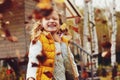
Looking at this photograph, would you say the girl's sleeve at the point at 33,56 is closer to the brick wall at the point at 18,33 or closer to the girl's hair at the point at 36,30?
the girl's hair at the point at 36,30

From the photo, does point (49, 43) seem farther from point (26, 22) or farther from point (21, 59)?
point (21, 59)

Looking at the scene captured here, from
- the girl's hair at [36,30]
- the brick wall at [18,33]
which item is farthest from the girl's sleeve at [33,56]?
the brick wall at [18,33]

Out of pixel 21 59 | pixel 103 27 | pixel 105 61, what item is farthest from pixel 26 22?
pixel 103 27

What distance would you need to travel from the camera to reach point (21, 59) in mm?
13859

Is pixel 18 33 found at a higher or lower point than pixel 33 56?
lower

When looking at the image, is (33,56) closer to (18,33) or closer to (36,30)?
(36,30)

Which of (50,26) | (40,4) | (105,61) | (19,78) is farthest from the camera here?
(105,61)

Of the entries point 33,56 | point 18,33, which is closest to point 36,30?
point 33,56

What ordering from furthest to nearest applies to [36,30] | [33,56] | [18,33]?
[18,33], [36,30], [33,56]

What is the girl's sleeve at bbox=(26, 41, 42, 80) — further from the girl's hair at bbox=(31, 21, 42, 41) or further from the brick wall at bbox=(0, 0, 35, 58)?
the brick wall at bbox=(0, 0, 35, 58)

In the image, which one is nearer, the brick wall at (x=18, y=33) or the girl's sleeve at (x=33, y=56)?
the girl's sleeve at (x=33, y=56)

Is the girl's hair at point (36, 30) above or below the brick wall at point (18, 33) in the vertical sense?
above

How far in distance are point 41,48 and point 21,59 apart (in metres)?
8.72

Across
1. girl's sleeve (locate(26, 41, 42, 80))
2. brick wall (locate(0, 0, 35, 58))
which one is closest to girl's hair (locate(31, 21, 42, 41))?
girl's sleeve (locate(26, 41, 42, 80))
